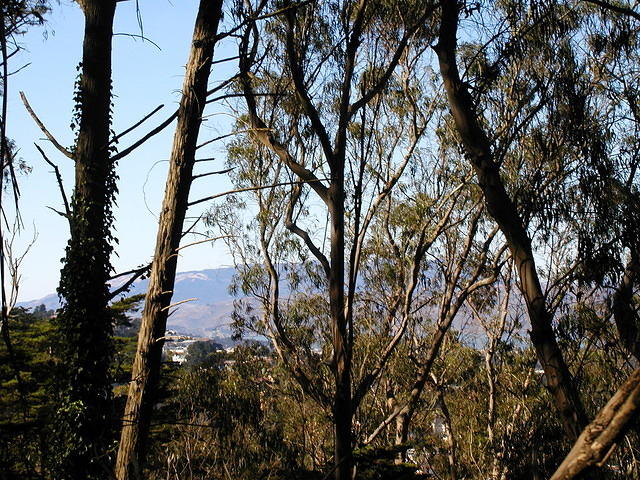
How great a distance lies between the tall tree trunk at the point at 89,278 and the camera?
416 centimetres

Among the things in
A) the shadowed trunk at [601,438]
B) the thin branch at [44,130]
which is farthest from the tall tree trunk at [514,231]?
the shadowed trunk at [601,438]

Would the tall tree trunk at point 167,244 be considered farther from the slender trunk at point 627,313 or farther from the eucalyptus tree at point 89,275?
the slender trunk at point 627,313

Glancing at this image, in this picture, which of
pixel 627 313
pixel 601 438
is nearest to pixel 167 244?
pixel 601 438

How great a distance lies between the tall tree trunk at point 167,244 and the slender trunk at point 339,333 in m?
2.38

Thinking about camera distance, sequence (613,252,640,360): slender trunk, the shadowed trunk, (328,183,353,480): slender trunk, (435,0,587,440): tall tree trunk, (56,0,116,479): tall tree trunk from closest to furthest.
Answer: the shadowed trunk
(56,0,116,479): tall tree trunk
(435,0,587,440): tall tree trunk
(328,183,353,480): slender trunk
(613,252,640,360): slender trunk

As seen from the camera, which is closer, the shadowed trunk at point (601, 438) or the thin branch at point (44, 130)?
the shadowed trunk at point (601, 438)

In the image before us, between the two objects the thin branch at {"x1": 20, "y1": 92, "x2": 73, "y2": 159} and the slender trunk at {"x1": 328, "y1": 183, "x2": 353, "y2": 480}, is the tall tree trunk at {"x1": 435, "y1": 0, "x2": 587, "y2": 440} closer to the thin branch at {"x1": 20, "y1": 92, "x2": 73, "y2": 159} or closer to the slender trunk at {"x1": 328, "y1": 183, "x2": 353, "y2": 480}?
the slender trunk at {"x1": 328, "y1": 183, "x2": 353, "y2": 480}

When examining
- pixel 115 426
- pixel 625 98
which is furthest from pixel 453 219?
pixel 115 426

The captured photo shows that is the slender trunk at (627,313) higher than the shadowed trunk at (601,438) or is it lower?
higher

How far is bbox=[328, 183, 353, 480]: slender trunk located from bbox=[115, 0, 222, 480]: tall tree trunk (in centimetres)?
238

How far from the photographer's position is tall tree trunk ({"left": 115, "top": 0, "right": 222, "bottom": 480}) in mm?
3373

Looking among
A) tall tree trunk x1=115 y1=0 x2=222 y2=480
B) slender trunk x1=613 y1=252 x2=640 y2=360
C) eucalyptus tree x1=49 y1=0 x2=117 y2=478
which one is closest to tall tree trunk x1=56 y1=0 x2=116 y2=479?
eucalyptus tree x1=49 y1=0 x2=117 y2=478

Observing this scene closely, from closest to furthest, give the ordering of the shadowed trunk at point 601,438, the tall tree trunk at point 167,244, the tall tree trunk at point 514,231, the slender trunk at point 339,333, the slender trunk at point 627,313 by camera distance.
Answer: the shadowed trunk at point 601,438 → the tall tree trunk at point 167,244 → the tall tree trunk at point 514,231 → the slender trunk at point 339,333 → the slender trunk at point 627,313

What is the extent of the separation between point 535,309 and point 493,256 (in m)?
6.67
